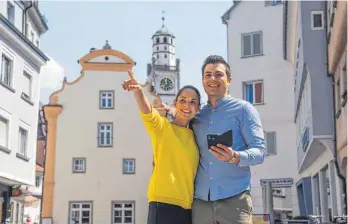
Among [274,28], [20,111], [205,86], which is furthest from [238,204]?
[274,28]

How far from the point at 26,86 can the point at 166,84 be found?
9923 cm

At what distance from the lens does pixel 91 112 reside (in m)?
37.0

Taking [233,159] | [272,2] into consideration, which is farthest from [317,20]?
[233,159]

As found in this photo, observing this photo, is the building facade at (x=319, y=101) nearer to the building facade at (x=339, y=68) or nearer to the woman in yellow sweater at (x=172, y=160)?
the building facade at (x=339, y=68)

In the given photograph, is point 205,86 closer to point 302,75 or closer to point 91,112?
point 302,75

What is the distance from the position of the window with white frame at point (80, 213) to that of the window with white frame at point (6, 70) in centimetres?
1556

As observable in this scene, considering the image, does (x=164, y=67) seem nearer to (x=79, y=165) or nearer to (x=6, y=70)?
(x=79, y=165)

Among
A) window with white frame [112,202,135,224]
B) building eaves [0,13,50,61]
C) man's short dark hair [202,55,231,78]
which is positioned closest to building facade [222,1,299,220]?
building eaves [0,13,50,61]

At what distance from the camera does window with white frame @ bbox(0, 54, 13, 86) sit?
20547mm

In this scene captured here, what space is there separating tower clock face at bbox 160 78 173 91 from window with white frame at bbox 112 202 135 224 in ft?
279

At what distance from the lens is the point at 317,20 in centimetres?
1655

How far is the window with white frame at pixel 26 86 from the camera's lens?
890 inches

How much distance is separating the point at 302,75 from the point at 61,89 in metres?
22.8

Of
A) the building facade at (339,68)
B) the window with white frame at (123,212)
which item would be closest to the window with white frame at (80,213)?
the window with white frame at (123,212)
